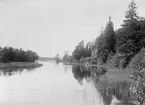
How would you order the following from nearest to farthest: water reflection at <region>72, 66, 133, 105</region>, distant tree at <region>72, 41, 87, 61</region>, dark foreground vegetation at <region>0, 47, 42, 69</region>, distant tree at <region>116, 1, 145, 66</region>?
water reflection at <region>72, 66, 133, 105</region> → distant tree at <region>116, 1, 145, 66</region> → dark foreground vegetation at <region>0, 47, 42, 69</region> → distant tree at <region>72, 41, 87, 61</region>

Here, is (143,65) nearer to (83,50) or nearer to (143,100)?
(143,100)

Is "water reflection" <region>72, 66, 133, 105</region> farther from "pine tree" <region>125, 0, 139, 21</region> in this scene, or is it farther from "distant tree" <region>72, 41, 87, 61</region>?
"distant tree" <region>72, 41, 87, 61</region>

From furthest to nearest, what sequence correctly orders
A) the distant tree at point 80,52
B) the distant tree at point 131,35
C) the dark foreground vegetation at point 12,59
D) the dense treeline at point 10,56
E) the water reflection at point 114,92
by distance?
the distant tree at point 80,52, the dense treeline at point 10,56, the dark foreground vegetation at point 12,59, the distant tree at point 131,35, the water reflection at point 114,92

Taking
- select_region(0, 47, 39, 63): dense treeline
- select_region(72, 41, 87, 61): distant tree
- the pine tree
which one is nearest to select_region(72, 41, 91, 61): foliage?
select_region(72, 41, 87, 61): distant tree

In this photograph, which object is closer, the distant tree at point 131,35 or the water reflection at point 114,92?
the water reflection at point 114,92

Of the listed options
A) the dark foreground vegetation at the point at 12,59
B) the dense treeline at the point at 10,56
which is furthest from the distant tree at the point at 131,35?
the dense treeline at the point at 10,56

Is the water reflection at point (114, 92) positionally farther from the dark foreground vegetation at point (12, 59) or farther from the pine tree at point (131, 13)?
the dark foreground vegetation at point (12, 59)

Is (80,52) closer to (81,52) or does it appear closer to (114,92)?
(81,52)

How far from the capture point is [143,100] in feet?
27.5

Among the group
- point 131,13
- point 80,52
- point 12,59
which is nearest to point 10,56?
point 12,59

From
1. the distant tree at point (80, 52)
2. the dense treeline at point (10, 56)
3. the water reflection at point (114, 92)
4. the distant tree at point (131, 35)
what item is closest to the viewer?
the water reflection at point (114, 92)

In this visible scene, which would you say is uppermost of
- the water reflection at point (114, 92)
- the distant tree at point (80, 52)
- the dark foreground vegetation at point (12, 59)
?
the distant tree at point (80, 52)

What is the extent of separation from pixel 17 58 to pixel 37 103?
96329 millimetres

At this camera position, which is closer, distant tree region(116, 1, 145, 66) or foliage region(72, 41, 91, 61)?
distant tree region(116, 1, 145, 66)
